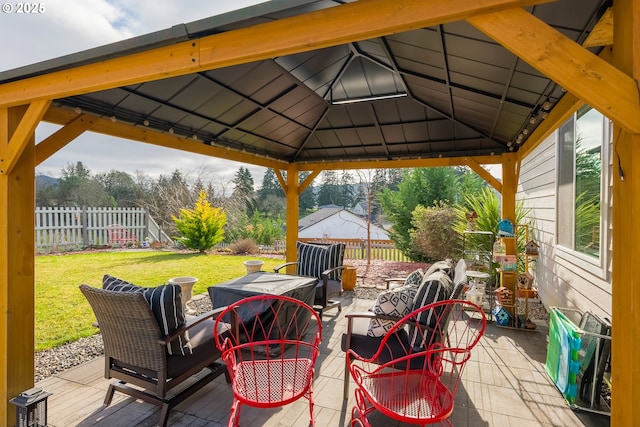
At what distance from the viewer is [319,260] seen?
5.15m

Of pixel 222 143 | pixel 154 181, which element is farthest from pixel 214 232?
pixel 222 143

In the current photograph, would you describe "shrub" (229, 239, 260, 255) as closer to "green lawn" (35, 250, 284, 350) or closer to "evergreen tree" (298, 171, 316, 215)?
"green lawn" (35, 250, 284, 350)

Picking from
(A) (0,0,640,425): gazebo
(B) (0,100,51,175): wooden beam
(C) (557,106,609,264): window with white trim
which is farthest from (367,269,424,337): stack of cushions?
(B) (0,100,51,175): wooden beam

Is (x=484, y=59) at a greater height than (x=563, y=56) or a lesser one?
greater

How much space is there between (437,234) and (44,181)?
14138 millimetres

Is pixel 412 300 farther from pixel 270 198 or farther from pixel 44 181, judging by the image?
pixel 270 198

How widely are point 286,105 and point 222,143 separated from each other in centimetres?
113

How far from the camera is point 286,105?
4.86m

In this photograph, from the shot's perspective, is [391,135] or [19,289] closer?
[19,289]

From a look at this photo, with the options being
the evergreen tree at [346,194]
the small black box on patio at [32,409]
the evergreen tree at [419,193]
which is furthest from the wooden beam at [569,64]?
the evergreen tree at [346,194]

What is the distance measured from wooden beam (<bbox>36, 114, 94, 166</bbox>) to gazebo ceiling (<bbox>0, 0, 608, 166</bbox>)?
137mm

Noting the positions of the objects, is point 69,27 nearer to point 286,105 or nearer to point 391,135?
point 286,105

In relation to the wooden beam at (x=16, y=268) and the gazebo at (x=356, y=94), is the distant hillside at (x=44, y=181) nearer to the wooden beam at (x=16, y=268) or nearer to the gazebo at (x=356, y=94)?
the gazebo at (x=356, y=94)

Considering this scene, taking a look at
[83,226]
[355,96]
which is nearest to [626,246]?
[355,96]
